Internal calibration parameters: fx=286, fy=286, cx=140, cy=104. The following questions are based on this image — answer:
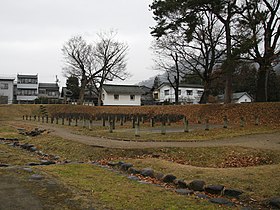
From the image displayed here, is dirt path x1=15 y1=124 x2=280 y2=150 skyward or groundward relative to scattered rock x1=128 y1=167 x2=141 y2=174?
skyward

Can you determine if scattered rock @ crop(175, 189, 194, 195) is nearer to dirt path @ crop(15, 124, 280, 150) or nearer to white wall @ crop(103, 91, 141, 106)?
dirt path @ crop(15, 124, 280, 150)

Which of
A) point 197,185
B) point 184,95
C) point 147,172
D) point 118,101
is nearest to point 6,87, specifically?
point 118,101

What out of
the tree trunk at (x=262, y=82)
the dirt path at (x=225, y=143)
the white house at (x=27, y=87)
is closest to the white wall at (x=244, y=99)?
the tree trunk at (x=262, y=82)

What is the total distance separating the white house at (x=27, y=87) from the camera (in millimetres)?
64938

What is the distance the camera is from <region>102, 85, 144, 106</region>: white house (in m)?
51.9

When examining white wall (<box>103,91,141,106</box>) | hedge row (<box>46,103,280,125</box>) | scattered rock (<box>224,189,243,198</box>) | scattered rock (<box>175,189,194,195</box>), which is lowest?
scattered rock (<box>175,189,194,195</box>)

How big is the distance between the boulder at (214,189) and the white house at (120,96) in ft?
150

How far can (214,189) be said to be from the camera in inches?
252

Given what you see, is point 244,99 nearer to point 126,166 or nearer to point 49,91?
point 49,91

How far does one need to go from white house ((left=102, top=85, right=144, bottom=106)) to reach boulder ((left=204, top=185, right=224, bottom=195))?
4568cm

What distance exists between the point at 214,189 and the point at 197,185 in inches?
17.3

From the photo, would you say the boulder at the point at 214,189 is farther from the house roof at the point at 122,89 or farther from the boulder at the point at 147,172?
the house roof at the point at 122,89

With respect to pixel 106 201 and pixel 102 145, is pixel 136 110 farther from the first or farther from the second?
pixel 106 201

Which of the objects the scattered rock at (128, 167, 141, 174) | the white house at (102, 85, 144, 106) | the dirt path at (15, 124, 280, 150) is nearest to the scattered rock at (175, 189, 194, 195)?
the scattered rock at (128, 167, 141, 174)
